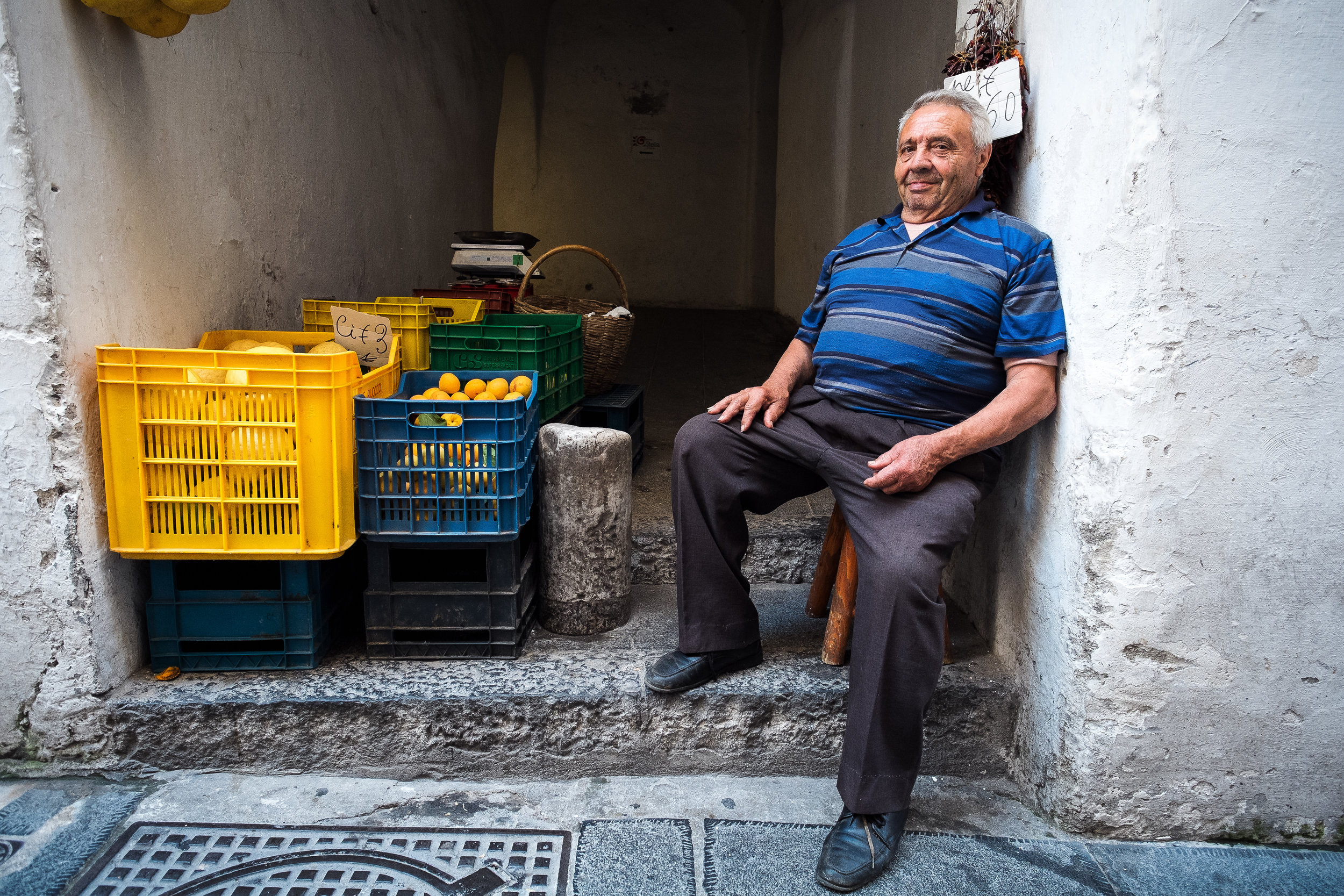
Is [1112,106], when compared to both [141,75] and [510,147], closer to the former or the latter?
[141,75]

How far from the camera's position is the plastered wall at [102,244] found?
186 cm

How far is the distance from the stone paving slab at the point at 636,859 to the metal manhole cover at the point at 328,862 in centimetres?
5

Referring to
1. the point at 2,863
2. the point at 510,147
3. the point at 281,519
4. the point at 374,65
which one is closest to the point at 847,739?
the point at 281,519

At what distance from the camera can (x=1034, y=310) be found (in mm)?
2012

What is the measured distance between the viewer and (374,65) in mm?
4082

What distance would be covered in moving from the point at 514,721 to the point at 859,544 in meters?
0.94

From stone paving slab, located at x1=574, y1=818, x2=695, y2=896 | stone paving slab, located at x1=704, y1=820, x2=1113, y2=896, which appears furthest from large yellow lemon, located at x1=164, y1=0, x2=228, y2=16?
stone paving slab, located at x1=704, y1=820, x2=1113, y2=896

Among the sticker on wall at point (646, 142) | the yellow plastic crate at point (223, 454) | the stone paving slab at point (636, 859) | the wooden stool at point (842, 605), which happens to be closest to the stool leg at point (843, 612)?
the wooden stool at point (842, 605)

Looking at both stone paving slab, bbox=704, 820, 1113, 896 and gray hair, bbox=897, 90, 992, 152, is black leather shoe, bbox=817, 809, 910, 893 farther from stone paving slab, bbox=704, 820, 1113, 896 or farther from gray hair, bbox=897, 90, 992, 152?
gray hair, bbox=897, 90, 992, 152

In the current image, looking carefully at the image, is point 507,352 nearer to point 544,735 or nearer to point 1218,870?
point 544,735

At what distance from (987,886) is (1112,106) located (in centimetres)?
161

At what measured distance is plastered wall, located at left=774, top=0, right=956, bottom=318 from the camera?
14.2 ft

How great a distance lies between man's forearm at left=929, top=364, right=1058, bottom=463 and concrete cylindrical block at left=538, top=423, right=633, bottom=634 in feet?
2.84

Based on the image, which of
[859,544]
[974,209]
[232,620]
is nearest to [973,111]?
[974,209]
